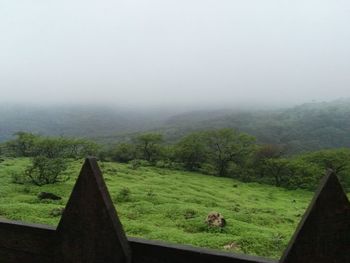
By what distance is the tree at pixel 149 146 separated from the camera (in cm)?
7688

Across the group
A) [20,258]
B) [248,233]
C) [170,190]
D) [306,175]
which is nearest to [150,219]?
[248,233]

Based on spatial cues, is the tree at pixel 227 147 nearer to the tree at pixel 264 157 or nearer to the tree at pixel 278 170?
the tree at pixel 264 157

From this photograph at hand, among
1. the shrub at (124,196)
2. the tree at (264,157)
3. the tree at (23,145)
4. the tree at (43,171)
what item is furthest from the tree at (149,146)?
the shrub at (124,196)

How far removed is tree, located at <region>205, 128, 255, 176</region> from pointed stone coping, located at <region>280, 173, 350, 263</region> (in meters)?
68.8

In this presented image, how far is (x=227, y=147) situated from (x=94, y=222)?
72.8 m

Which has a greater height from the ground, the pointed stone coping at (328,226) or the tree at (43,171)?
the pointed stone coping at (328,226)

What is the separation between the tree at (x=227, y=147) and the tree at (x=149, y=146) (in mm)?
9958

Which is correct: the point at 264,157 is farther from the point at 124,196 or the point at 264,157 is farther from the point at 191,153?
the point at 124,196

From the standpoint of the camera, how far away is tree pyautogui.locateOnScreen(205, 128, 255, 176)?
7425 centimetres

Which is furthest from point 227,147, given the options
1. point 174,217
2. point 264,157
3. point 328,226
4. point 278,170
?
point 328,226

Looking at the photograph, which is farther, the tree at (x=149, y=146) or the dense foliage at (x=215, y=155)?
the tree at (x=149, y=146)

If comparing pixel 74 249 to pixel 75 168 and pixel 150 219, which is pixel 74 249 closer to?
pixel 150 219

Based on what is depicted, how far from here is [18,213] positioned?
897 inches

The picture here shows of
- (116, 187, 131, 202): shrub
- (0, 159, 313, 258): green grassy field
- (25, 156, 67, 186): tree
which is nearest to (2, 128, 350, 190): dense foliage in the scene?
(25, 156, 67, 186): tree
